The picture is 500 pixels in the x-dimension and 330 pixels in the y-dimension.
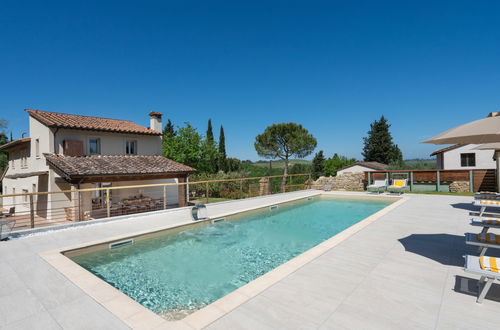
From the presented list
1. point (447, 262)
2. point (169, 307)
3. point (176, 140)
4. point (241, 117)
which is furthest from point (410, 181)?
point (241, 117)

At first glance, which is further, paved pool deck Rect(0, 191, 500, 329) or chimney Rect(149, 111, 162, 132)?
chimney Rect(149, 111, 162, 132)

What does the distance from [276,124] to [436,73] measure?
2121 cm

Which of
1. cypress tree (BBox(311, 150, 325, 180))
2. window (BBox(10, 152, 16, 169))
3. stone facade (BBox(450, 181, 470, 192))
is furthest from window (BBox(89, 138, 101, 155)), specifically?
cypress tree (BBox(311, 150, 325, 180))

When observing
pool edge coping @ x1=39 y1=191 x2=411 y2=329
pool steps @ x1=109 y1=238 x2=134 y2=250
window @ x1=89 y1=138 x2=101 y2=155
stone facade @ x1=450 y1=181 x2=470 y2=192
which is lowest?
pool steps @ x1=109 y1=238 x2=134 y2=250

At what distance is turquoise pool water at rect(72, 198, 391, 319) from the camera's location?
432cm

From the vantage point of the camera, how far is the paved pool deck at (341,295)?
8.95ft

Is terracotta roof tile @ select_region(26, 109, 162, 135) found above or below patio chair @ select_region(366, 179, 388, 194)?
above

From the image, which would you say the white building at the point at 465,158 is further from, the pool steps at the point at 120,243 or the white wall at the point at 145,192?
the pool steps at the point at 120,243

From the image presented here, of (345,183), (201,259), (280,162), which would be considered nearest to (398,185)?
(345,183)

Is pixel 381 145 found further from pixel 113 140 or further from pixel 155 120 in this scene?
pixel 113 140

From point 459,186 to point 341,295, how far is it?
17.1 m

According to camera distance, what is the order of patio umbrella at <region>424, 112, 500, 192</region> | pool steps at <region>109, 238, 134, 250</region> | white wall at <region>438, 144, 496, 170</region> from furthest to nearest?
1. white wall at <region>438, 144, 496, 170</region>
2. pool steps at <region>109, 238, 134, 250</region>
3. patio umbrella at <region>424, 112, 500, 192</region>

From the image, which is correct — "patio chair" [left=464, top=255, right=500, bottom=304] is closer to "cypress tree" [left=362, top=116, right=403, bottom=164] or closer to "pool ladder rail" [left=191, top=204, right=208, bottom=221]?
"pool ladder rail" [left=191, top=204, right=208, bottom=221]

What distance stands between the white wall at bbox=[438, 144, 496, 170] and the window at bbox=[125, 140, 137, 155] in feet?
98.4
